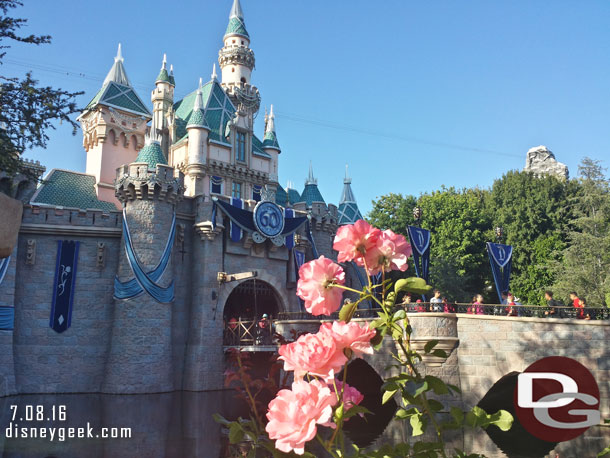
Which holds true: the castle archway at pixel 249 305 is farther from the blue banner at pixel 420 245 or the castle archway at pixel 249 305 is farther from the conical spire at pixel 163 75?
the conical spire at pixel 163 75

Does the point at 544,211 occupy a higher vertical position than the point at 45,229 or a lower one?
higher

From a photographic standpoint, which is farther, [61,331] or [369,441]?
[61,331]

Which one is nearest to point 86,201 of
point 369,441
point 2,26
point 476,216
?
point 2,26

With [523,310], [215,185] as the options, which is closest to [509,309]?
[523,310]

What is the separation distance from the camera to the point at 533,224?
41.3 metres

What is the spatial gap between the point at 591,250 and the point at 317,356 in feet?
117

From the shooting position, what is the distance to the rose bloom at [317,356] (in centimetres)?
239

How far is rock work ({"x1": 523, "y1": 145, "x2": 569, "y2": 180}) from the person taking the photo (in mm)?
67188

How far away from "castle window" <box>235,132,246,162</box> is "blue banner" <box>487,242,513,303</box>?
1653 centimetres

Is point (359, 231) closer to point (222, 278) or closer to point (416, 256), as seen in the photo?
point (416, 256)

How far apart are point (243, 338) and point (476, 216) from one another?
23519 mm

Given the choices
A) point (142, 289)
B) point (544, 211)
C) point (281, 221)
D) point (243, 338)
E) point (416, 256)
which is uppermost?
point (544, 211)

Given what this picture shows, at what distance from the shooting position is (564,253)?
34719 mm

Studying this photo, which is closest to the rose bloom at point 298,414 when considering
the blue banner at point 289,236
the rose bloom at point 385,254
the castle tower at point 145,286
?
the rose bloom at point 385,254
